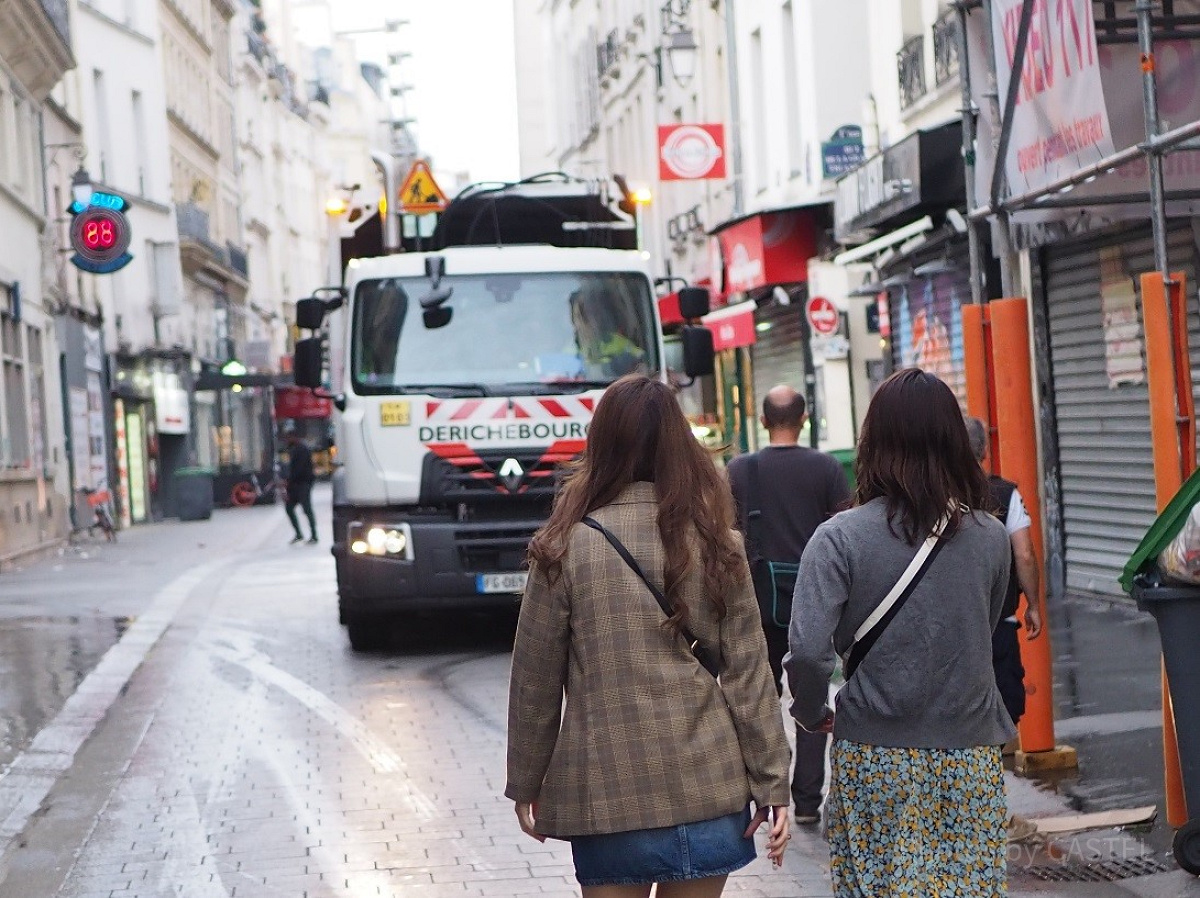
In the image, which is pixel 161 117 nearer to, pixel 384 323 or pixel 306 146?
pixel 384 323

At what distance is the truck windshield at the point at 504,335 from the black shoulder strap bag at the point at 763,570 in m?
5.95

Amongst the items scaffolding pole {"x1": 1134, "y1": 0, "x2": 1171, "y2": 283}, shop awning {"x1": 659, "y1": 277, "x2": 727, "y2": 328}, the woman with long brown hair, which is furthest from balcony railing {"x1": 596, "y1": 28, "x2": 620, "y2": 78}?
the woman with long brown hair

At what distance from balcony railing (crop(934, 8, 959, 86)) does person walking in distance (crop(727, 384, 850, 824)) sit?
1127cm

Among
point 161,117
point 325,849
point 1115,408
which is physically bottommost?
point 325,849

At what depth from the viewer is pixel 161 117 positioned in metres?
49.1

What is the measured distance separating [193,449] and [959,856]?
167 feet

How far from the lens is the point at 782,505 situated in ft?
26.0

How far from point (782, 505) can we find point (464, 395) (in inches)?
240

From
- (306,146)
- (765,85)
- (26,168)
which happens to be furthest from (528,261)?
(306,146)

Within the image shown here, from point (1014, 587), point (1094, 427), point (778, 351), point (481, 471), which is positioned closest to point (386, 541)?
point (481, 471)

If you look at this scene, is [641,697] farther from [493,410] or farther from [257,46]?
[257,46]

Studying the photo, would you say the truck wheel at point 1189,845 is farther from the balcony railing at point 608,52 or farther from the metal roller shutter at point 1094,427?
the balcony railing at point 608,52

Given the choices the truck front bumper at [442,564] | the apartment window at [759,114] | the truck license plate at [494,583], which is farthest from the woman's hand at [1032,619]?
the apartment window at [759,114]

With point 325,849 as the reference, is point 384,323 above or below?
above
